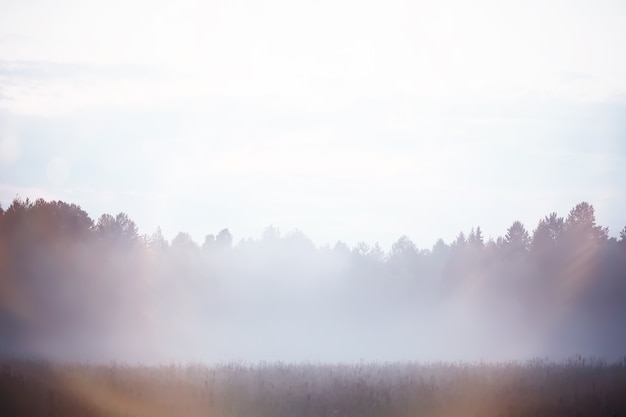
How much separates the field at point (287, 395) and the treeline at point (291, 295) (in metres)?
24.0

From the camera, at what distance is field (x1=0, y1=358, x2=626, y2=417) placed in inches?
870

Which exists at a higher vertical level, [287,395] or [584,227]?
[584,227]

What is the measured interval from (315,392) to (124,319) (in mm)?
44547

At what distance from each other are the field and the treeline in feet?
78.9

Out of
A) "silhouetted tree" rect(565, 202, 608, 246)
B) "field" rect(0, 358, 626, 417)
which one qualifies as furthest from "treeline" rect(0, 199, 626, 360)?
"field" rect(0, 358, 626, 417)

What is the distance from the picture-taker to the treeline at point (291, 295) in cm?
6350

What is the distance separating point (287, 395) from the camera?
946 inches

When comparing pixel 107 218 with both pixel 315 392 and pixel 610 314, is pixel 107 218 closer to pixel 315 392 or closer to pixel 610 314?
pixel 610 314

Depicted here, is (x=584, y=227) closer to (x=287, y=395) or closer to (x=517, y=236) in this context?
(x=517, y=236)

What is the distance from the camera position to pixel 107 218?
92.3 metres

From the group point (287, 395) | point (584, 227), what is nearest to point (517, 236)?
point (584, 227)

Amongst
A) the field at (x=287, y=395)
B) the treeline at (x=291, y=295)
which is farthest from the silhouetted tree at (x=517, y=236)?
the field at (x=287, y=395)

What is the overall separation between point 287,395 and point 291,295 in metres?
71.9

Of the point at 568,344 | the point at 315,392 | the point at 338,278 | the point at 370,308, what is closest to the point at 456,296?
the point at 370,308
